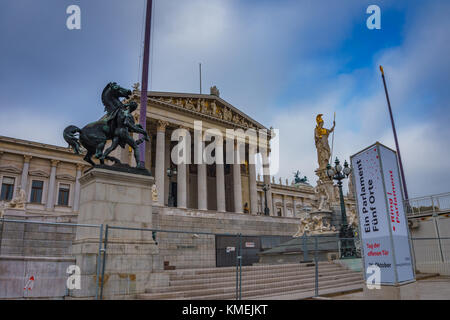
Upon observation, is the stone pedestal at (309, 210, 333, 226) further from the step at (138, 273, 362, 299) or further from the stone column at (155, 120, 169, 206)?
the stone column at (155, 120, 169, 206)

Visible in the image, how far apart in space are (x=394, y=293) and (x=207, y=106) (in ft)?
124

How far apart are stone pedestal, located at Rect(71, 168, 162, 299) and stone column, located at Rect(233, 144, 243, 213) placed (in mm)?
29251

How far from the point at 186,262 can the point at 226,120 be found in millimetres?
31939

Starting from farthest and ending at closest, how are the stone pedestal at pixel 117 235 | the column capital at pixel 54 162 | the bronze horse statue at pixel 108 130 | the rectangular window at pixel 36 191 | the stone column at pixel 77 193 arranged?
the column capital at pixel 54 162 → the stone column at pixel 77 193 → the rectangular window at pixel 36 191 → the bronze horse statue at pixel 108 130 → the stone pedestal at pixel 117 235

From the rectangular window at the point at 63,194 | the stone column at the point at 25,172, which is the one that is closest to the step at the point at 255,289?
the stone column at the point at 25,172

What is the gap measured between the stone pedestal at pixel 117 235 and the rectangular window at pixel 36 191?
132 ft

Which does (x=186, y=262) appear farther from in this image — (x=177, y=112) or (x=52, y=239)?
(x=177, y=112)

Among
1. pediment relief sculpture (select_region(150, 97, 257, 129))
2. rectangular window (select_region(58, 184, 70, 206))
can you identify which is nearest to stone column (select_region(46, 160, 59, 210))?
rectangular window (select_region(58, 184, 70, 206))

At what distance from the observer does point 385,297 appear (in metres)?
6.54

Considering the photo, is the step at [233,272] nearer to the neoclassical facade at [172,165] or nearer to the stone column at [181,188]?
the stone column at [181,188]

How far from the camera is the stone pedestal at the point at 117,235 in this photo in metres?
8.23
